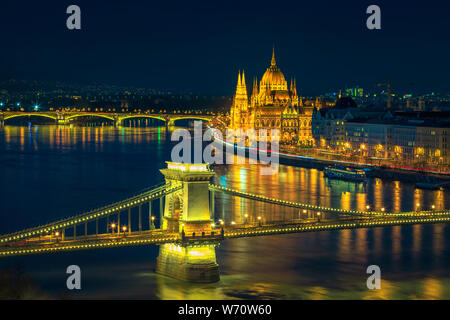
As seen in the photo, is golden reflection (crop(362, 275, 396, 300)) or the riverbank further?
the riverbank

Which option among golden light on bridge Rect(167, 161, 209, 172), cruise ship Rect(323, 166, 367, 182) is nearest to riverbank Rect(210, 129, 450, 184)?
cruise ship Rect(323, 166, 367, 182)

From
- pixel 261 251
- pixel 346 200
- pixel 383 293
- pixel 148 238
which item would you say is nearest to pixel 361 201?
pixel 346 200

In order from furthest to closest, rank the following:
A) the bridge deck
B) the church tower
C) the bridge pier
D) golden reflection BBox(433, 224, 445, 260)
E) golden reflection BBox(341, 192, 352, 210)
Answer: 1. the church tower
2. golden reflection BBox(341, 192, 352, 210)
3. golden reflection BBox(433, 224, 445, 260)
4. the bridge pier
5. the bridge deck

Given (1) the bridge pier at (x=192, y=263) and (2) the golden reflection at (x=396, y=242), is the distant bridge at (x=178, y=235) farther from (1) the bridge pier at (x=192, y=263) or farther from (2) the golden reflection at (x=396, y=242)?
(2) the golden reflection at (x=396, y=242)

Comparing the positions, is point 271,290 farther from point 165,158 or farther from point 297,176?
point 165,158

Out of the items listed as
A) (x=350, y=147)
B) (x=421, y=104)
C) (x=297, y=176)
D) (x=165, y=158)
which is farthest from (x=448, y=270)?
(x=421, y=104)

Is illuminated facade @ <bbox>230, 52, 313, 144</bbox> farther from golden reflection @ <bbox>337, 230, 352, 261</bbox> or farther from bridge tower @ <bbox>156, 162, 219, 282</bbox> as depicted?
bridge tower @ <bbox>156, 162, 219, 282</bbox>

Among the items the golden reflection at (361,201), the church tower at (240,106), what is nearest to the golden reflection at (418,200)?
the golden reflection at (361,201)

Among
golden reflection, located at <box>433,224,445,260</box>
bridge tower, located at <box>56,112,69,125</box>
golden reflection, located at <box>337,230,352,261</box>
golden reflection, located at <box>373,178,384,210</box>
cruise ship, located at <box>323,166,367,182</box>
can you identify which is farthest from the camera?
bridge tower, located at <box>56,112,69,125</box>
